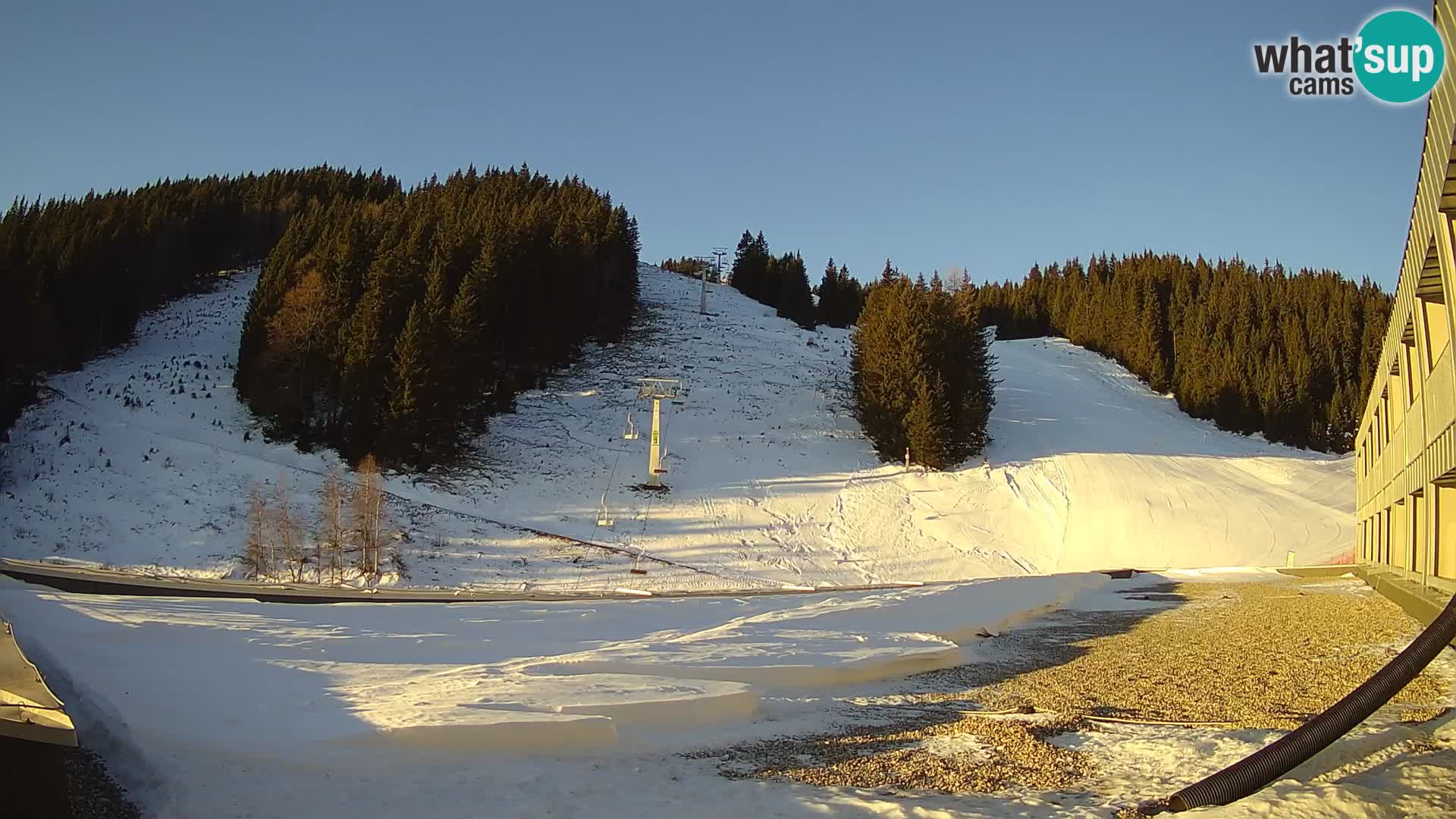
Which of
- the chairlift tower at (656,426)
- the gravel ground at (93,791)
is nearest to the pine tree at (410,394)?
the chairlift tower at (656,426)

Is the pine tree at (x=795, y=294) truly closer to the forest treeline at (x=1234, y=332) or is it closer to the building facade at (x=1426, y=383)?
the forest treeline at (x=1234, y=332)

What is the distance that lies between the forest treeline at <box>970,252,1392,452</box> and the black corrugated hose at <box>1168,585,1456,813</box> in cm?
4572

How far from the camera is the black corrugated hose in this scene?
16.9 ft

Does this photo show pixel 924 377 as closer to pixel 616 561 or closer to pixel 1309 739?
pixel 616 561

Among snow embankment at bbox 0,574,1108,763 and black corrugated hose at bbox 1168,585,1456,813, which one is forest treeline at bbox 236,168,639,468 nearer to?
snow embankment at bbox 0,574,1108,763

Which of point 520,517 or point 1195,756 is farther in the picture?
point 520,517

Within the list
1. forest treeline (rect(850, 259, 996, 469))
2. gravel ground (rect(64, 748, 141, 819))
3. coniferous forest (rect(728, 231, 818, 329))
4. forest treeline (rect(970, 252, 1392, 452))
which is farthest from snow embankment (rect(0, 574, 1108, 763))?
coniferous forest (rect(728, 231, 818, 329))

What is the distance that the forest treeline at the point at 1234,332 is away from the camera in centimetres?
5591

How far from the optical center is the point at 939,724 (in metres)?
8.24

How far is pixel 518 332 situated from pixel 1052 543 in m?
27.8

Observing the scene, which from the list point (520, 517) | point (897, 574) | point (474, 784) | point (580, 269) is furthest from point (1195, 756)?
point (580, 269)

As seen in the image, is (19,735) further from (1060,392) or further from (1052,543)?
(1060,392)

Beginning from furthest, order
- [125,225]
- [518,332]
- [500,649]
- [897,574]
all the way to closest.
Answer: [125,225] → [518,332] → [897,574] → [500,649]

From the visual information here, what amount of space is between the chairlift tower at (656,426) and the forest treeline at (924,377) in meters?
9.65
